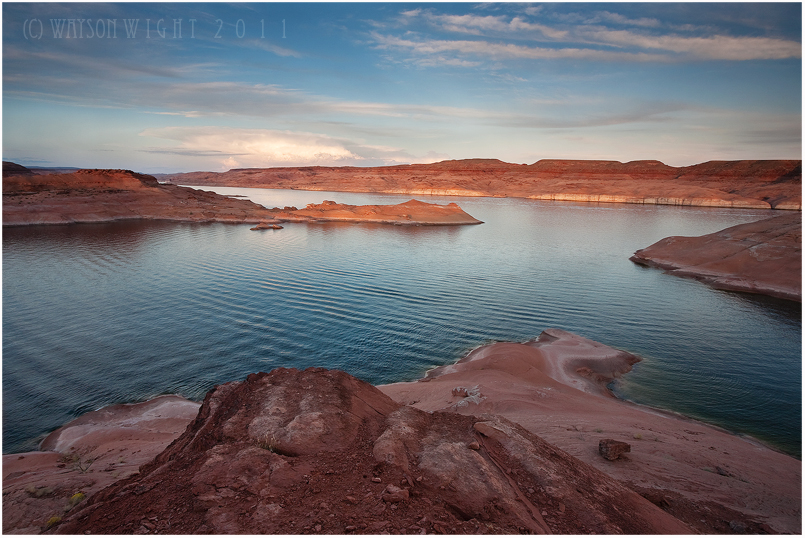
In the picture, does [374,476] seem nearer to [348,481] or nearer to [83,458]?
[348,481]

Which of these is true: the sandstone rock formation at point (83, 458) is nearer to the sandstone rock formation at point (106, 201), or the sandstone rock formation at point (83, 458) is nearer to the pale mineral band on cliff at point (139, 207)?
the pale mineral band on cliff at point (139, 207)

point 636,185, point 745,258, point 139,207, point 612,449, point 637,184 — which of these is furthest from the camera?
point 637,184

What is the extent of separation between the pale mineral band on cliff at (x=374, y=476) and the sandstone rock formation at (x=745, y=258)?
24.5 metres

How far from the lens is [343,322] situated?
67.0 ft

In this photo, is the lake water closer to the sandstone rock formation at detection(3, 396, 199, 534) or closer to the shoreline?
the sandstone rock formation at detection(3, 396, 199, 534)

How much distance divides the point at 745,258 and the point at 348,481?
38.6m

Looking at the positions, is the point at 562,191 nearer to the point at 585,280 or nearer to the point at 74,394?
the point at 585,280

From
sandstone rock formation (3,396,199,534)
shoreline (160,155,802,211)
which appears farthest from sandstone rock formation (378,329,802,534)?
shoreline (160,155,802,211)

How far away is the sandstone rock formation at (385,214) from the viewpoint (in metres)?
69.1

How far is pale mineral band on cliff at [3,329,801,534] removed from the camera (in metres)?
4.97

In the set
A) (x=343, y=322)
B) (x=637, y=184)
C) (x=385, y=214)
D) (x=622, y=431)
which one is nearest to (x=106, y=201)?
(x=385, y=214)

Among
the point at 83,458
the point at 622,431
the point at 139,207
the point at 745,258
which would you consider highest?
the point at 139,207

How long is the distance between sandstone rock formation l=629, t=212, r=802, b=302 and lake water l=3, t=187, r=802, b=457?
2.10m

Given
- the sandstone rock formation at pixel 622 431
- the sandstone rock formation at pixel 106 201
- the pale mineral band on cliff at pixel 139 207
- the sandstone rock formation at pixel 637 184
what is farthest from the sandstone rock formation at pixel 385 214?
the sandstone rock formation at pixel 637 184
